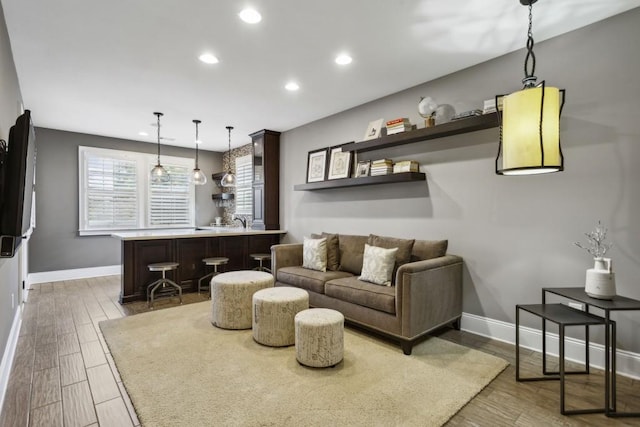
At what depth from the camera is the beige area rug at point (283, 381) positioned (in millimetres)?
1852

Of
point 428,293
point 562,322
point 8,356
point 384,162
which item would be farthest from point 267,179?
point 562,322

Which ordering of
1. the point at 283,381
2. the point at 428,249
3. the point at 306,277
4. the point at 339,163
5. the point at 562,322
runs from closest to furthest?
1. the point at 562,322
2. the point at 283,381
3. the point at 428,249
4. the point at 306,277
5. the point at 339,163

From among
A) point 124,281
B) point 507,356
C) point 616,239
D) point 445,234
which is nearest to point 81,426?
point 124,281

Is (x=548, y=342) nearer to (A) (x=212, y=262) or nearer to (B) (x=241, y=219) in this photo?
(A) (x=212, y=262)

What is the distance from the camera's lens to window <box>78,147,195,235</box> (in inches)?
235

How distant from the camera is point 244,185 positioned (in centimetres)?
693

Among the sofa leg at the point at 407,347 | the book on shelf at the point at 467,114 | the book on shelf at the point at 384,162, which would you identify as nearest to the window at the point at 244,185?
the book on shelf at the point at 384,162

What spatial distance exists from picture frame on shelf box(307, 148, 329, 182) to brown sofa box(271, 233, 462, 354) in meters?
1.21

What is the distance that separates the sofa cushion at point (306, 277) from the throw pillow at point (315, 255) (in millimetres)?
82

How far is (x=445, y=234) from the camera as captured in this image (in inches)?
134

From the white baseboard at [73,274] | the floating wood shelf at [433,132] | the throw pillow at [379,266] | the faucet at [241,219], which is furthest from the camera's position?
the faucet at [241,219]

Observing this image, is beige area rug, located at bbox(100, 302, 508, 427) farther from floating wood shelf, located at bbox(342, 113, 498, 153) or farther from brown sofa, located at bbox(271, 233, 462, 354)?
floating wood shelf, located at bbox(342, 113, 498, 153)

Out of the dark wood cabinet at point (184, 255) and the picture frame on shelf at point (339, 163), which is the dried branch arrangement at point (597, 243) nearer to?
the picture frame on shelf at point (339, 163)

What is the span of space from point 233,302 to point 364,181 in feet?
6.88
